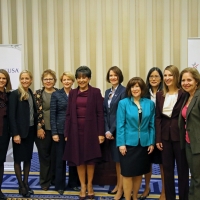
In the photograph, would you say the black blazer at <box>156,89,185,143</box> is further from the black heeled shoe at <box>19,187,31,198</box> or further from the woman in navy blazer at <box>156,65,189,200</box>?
the black heeled shoe at <box>19,187,31,198</box>

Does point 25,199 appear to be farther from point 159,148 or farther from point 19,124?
point 159,148

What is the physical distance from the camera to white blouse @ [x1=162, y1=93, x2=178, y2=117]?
244 centimetres

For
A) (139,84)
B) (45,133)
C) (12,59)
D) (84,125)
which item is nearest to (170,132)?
(139,84)

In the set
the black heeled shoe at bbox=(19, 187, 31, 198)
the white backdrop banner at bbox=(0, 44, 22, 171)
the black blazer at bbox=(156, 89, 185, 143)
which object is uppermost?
the white backdrop banner at bbox=(0, 44, 22, 171)

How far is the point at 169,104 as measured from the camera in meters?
2.45

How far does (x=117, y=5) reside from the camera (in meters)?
4.84

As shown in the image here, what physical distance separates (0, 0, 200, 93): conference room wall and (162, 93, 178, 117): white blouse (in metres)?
2.50

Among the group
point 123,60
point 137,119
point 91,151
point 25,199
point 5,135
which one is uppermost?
point 123,60

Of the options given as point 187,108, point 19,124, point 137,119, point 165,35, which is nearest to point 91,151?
point 137,119

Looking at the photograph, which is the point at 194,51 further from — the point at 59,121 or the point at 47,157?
the point at 47,157

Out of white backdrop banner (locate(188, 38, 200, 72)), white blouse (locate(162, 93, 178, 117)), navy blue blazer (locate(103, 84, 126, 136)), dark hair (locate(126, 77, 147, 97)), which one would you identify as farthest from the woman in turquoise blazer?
white backdrop banner (locate(188, 38, 200, 72))

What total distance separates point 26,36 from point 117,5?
187 centimetres

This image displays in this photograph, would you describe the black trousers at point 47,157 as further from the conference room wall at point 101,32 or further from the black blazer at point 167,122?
the conference room wall at point 101,32

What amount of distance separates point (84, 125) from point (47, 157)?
0.82 meters
